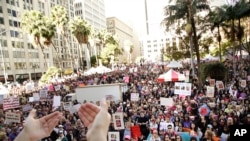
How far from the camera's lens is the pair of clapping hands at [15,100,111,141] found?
182 cm

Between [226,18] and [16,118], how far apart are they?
31068 mm

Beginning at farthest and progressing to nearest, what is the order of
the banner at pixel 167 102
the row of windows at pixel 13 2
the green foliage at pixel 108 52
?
1. the green foliage at pixel 108 52
2. the row of windows at pixel 13 2
3. the banner at pixel 167 102

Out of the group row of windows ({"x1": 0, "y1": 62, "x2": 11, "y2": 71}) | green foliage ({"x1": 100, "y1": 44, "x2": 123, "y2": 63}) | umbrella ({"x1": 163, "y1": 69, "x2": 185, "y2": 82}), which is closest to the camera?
umbrella ({"x1": 163, "y1": 69, "x2": 185, "y2": 82})

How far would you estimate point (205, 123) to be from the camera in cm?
1155

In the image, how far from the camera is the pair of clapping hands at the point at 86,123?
1816 millimetres

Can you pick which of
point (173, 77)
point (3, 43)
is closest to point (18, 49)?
point (3, 43)

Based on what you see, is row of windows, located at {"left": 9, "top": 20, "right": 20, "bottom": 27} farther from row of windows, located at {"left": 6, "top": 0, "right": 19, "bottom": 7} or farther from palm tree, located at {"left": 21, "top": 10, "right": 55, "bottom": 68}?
palm tree, located at {"left": 21, "top": 10, "right": 55, "bottom": 68}

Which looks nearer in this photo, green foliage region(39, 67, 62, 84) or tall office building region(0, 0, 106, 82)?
green foliage region(39, 67, 62, 84)

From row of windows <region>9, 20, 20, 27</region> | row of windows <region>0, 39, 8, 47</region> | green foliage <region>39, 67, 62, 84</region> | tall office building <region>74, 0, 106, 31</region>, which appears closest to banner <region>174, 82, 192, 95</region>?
green foliage <region>39, 67, 62, 84</region>

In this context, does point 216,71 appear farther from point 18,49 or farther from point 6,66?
point 18,49

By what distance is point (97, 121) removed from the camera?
5.99 feet

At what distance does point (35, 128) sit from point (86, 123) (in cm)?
36

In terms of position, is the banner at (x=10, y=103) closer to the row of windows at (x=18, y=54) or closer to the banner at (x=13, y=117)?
the banner at (x=13, y=117)

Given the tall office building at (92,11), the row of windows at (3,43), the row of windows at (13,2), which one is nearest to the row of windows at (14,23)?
the row of windows at (13,2)
